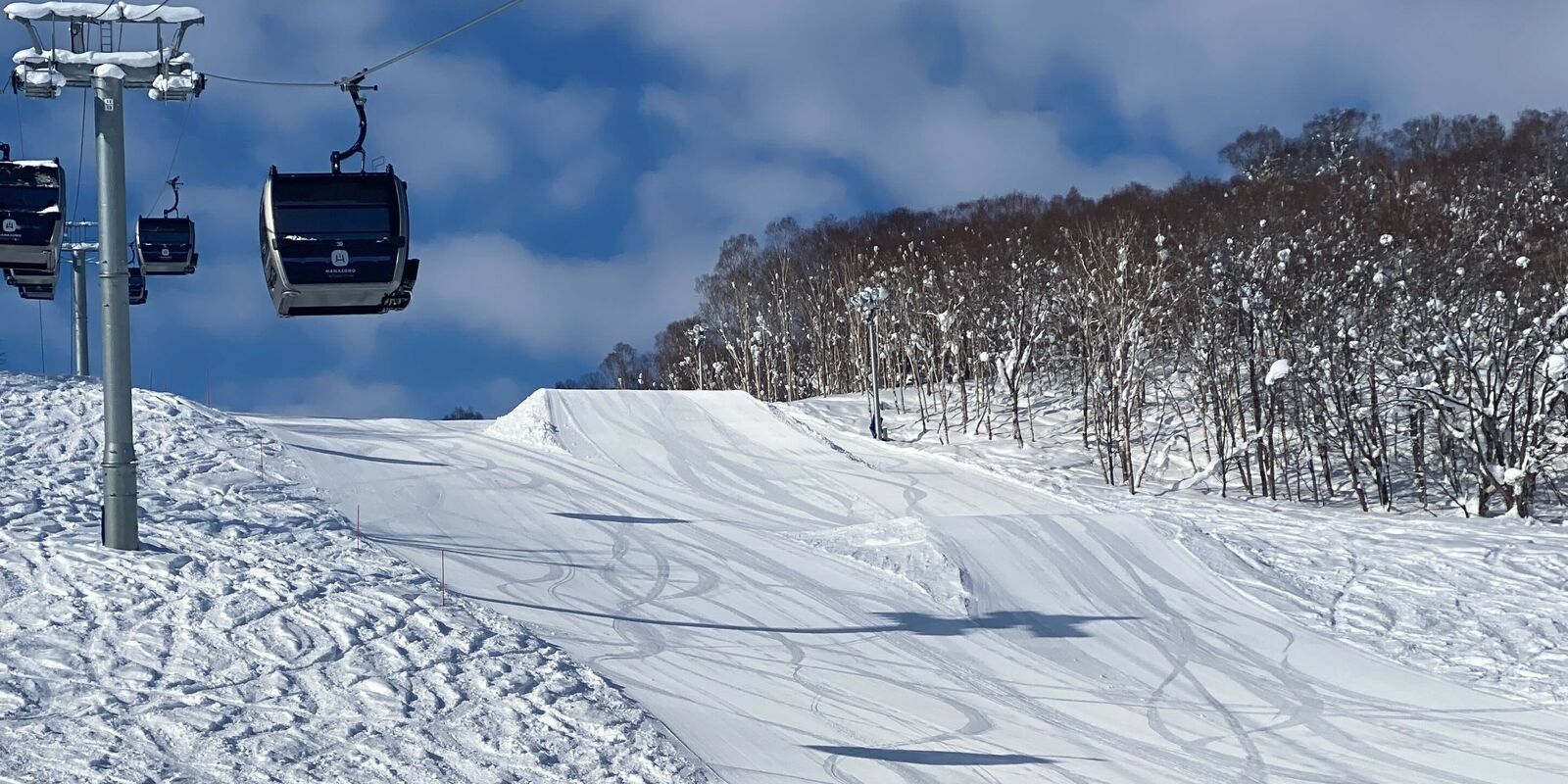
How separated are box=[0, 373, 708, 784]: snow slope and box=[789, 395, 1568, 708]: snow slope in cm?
1346

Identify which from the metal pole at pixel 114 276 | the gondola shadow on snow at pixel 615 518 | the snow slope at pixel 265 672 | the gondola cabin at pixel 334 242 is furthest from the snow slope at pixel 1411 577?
the metal pole at pixel 114 276

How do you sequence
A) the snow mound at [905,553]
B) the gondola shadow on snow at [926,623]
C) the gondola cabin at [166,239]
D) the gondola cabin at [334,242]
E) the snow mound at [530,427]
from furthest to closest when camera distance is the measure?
the snow mound at [530,427]
the gondola cabin at [166,239]
the snow mound at [905,553]
the gondola shadow on snow at [926,623]
the gondola cabin at [334,242]

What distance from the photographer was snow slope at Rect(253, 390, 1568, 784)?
1497 centimetres

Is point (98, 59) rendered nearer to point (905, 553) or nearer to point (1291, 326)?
point (905, 553)

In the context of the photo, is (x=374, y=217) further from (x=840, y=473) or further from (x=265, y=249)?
(x=840, y=473)

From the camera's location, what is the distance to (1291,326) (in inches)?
1667

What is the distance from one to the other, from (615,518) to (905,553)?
688 centimetres

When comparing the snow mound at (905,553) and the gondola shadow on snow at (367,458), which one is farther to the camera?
the gondola shadow on snow at (367,458)

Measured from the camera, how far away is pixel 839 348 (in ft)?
257

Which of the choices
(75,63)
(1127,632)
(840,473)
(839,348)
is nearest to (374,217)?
(75,63)

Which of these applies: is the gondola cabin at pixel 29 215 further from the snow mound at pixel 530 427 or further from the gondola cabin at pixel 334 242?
the snow mound at pixel 530 427

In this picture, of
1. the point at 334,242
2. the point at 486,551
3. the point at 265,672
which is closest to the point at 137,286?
the point at 486,551

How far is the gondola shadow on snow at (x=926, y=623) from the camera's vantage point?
19.3 metres

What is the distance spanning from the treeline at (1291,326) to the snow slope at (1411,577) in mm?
5728
